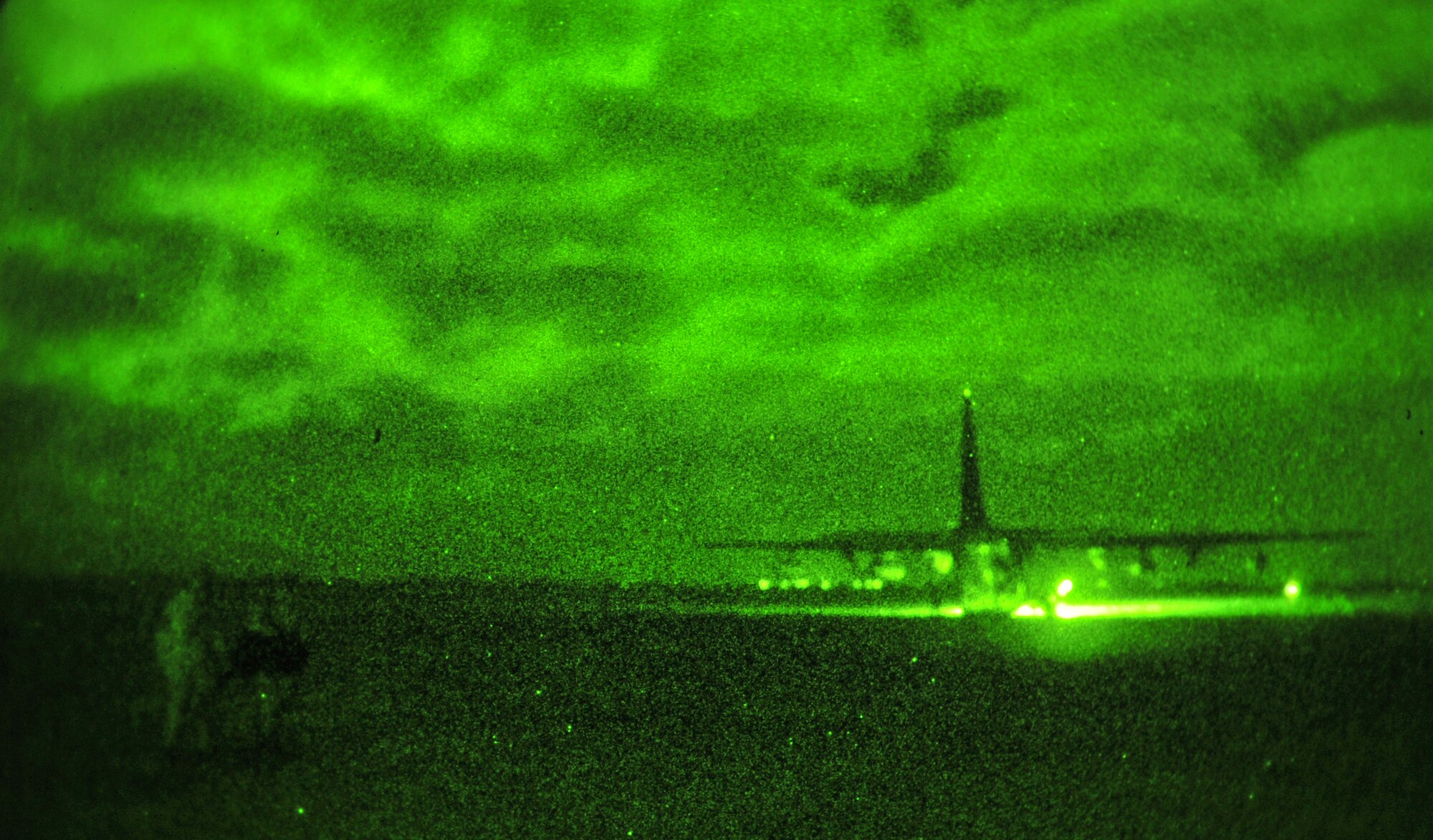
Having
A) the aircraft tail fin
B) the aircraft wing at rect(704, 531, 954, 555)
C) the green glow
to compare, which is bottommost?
the green glow

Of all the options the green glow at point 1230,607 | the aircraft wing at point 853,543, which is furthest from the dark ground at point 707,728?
the aircraft wing at point 853,543

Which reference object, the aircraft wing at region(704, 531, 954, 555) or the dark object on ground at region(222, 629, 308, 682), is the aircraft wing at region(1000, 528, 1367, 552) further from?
the dark object on ground at region(222, 629, 308, 682)

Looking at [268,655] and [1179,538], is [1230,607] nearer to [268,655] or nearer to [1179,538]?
[1179,538]

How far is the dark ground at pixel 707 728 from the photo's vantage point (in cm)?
123

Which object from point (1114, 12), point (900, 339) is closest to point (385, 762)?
point (900, 339)

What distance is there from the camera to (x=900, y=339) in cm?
136

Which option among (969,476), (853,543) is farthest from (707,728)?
(969,476)

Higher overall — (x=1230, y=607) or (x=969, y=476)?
(x=969, y=476)

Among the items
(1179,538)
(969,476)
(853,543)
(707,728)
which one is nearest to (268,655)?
(707,728)

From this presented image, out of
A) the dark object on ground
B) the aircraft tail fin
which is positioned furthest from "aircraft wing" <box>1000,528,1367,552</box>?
the dark object on ground

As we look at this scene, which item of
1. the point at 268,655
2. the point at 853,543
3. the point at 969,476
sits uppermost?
the point at 969,476

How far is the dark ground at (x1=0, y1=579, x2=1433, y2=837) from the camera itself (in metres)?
1.23

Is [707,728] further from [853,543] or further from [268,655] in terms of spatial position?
[268,655]

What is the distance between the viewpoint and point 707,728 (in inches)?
50.6
